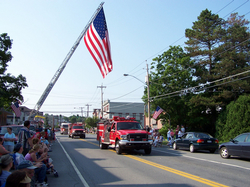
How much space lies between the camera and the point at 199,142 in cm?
1758

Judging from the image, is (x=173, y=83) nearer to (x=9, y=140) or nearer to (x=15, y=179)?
(x=9, y=140)

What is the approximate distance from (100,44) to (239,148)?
450 inches

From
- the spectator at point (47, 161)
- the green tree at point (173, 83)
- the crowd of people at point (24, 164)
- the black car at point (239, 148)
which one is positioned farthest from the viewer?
the green tree at point (173, 83)

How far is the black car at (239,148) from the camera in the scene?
41.9 feet

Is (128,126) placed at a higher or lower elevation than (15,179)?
higher

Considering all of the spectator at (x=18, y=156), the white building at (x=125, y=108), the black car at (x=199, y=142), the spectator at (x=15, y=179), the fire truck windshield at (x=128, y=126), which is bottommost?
the black car at (x=199, y=142)

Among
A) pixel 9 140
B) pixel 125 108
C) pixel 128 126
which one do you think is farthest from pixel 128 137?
pixel 125 108

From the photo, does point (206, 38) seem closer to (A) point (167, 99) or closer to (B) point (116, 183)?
(A) point (167, 99)

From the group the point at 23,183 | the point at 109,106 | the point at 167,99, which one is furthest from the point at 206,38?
the point at 109,106

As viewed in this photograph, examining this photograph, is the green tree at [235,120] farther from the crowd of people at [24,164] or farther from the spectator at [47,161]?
the crowd of people at [24,164]

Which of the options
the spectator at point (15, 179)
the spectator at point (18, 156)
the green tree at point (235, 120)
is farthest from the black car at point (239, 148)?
the green tree at point (235, 120)

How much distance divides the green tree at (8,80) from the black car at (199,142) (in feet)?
64.1

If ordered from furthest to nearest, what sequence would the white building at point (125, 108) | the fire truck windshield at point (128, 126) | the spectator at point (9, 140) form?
the white building at point (125, 108), the fire truck windshield at point (128, 126), the spectator at point (9, 140)

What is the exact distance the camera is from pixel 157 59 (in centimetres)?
3984
